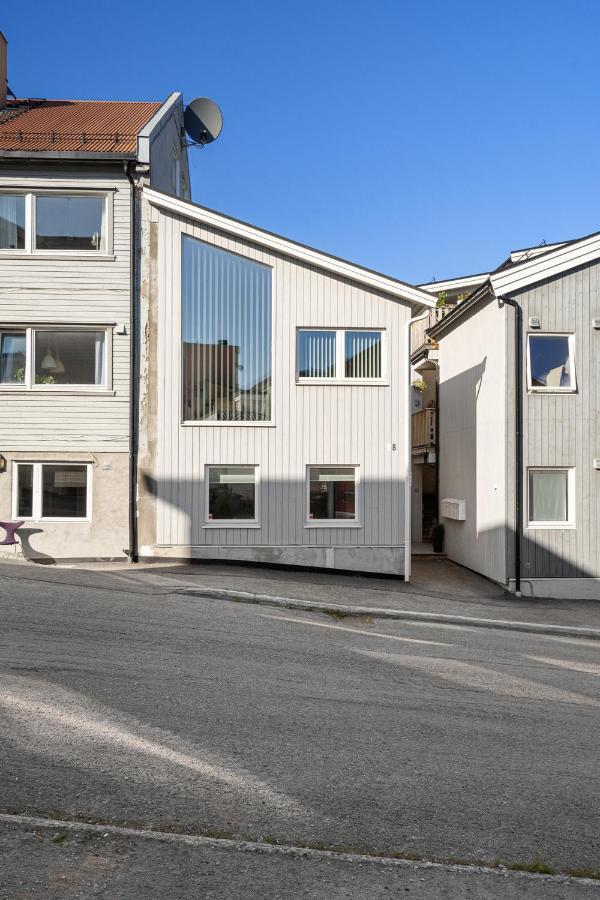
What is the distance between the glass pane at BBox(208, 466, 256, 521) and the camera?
53.7ft

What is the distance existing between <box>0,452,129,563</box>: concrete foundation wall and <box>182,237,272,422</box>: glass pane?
6.91 feet

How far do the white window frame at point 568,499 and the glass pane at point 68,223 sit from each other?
11097 millimetres

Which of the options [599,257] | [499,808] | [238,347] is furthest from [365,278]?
[499,808]

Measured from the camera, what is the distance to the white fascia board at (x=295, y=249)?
53.2ft

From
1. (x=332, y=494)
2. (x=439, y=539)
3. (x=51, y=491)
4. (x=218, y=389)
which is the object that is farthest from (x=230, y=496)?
(x=439, y=539)

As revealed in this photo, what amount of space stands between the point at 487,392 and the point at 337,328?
14.1ft

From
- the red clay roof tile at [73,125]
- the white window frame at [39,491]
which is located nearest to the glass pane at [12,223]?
the red clay roof tile at [73,125]

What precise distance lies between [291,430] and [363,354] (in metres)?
2.36

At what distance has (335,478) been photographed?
16.6m

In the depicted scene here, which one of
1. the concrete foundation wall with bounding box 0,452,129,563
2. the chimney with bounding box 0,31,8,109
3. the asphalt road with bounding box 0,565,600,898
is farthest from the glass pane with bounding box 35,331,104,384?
the chimney with bounding box 0,31,8,109

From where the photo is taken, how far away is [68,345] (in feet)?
54.1

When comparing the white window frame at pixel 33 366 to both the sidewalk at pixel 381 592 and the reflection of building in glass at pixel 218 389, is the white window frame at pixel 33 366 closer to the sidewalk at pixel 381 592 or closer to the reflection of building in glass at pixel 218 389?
the reflection of building in glass at pixel 218 389

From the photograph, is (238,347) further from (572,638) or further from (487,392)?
(572,638)

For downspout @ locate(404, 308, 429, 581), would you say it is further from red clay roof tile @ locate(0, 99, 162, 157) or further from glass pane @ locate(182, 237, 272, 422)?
red clay roof tile @ locate(0, 99, 162, 157)
